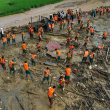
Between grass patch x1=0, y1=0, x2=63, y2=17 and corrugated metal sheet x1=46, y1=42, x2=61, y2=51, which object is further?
grass patch x1=0, y1=0, x2=63, y2=17

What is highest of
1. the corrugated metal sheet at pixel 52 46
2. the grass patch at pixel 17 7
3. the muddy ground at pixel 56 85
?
the grass patch at pixel 17 7

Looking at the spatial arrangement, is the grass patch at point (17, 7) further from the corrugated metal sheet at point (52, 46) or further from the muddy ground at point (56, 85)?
the corrugated metal sheet at point (52, 46)

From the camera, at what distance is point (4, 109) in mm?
7004

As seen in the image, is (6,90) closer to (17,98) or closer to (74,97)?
(17,98)

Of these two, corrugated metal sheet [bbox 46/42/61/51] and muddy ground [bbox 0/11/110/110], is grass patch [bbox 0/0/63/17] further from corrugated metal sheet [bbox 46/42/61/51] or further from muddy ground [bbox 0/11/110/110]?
corrugated metal sheet [bbox 46/42/61/51]

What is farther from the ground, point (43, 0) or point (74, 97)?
point (43, 0)

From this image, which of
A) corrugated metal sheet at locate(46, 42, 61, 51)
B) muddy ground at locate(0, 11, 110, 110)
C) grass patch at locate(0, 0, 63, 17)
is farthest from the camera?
grass patch at locate(0, 0, 63, 17)

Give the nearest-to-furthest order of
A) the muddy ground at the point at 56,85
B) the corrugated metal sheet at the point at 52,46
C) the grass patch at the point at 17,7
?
the muddy ground at the point at 56,85
the corrugated metal sheet at the point at 52,46
the grass patch at the point at 17,7

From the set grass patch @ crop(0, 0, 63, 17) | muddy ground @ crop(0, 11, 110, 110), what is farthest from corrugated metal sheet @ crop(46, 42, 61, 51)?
grass patch @ crop(0, 0, 63, 17)

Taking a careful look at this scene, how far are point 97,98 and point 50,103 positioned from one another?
2.81 metres

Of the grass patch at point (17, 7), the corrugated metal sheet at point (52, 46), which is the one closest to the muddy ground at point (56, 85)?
the corrugated metal sheet at point (52, 46)

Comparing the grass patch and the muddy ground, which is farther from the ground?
the grass patch

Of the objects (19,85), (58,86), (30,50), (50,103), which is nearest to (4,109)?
(19,85)

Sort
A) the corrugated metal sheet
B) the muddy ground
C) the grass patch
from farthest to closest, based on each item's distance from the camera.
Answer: the grass patch → the corrugated metal sheet → the muddy ground
